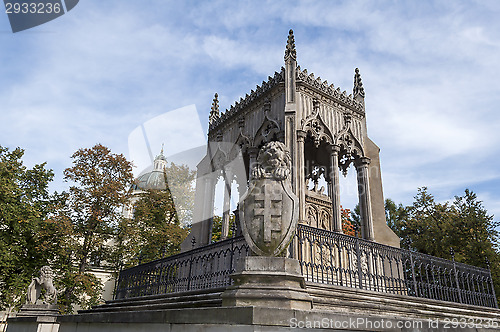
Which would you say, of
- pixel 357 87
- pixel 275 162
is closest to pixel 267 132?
pixel 357 87

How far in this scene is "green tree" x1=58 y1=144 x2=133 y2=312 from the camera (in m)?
19.8

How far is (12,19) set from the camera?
8.05 meters

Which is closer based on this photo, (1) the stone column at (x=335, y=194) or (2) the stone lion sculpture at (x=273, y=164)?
(2) the stone lion sculpture at (x=273, y=164)

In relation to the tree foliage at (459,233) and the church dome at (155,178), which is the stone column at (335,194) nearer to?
the tree foliage at (459,233)

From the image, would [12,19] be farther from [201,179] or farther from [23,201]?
[23,201]

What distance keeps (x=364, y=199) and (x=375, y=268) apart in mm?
3139

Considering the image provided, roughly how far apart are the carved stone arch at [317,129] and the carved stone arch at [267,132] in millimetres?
947

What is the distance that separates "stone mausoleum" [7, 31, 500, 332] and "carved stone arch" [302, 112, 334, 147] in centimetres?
5

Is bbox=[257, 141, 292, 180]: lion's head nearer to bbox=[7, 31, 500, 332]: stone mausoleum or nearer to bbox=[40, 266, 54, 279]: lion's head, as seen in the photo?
bbox=[7, 31, 500, 332]: stone mausoleum

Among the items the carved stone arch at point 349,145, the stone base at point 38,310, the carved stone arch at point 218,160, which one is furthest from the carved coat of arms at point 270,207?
the stone base at point 38,310

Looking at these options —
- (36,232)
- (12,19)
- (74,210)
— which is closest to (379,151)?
(12,19)

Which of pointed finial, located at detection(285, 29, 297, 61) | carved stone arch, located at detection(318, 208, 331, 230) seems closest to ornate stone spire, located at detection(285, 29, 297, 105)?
pointed finial, located at detection(285, 29, 297, 61)

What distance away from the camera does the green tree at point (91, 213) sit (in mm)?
19766

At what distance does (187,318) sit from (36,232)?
1997cm
